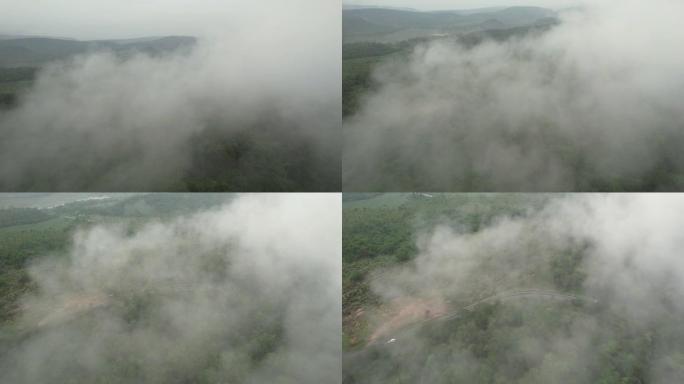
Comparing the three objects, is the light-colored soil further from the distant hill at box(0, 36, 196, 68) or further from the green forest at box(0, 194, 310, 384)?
the distant hill at box(0, 36, 196, 68)

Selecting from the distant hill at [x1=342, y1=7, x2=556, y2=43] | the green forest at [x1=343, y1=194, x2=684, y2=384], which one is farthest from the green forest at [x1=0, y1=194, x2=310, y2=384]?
the distant hill at [x1=342, y1=7, x2=556, y2=43]

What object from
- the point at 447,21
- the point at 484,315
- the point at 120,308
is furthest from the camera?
the point at 447,21

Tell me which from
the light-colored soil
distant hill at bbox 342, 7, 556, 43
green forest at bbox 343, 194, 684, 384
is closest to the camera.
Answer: green forest at bbox 343, 194, 684, 384

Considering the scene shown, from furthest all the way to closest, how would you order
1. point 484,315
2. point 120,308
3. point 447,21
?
point 447,21 < point 120,308 < point 484,315

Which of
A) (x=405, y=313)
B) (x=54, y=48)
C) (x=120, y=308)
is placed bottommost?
(x=405, y=313)

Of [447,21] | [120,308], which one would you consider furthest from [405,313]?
[447,21]

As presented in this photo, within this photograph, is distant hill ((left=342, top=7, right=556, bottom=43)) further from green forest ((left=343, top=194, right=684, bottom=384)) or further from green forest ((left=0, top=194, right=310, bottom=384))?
green forest ((left=0, top=194, right=310, bottom=384))

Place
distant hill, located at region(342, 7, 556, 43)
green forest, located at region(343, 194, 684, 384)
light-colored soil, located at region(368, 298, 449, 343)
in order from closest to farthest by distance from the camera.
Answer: green forest, located at region(343, 194, 684, 384) < light-colored soil, located at region(368, 298, 449, 343) < distant hill, located at region(342, 7, 556, 43)

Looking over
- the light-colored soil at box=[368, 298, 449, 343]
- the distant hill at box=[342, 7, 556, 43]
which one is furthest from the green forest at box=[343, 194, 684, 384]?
the distant hill at box=[342, 7, 556, 43]

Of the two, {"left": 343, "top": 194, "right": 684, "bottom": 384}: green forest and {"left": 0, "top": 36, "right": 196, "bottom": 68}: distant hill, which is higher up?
{"left": 0, "top": 36, "right": 196, "bottom": 68}: distant hill

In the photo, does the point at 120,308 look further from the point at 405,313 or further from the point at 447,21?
the point at 447,21

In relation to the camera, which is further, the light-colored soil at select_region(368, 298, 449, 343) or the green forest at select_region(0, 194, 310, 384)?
the light-colored soil at select_region(368, 298, 449, 343)
